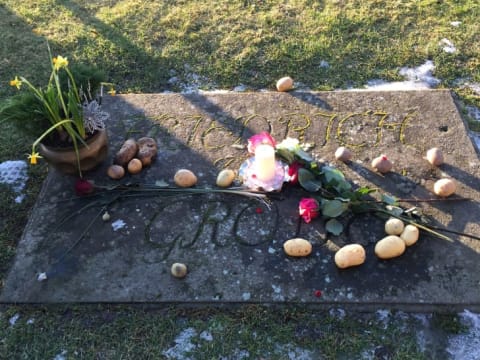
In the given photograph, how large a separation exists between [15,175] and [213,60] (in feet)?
5.91

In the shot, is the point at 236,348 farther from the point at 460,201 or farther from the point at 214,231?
the point at 460,201

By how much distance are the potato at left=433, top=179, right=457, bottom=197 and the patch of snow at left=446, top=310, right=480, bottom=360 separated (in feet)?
2.08

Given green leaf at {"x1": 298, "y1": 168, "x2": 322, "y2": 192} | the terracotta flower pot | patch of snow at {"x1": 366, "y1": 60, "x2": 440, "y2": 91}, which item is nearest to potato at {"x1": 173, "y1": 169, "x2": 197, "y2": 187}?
the terracotta flower pot

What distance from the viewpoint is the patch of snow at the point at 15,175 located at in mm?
2793

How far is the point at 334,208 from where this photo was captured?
228 centimetres

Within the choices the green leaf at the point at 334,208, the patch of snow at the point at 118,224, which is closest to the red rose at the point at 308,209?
the green leaf at the point at 334,208

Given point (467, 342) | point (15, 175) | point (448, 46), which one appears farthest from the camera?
point (448, 46)

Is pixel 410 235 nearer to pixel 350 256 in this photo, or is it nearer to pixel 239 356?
pixel 350 256

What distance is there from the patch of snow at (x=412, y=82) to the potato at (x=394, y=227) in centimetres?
148

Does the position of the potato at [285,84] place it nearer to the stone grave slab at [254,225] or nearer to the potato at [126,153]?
the stone grave slab at [254,225]

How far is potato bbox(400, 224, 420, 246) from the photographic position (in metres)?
2.15

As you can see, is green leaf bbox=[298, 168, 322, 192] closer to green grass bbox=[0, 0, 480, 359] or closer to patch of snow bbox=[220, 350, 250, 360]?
green grass bbox=[0, 0, 480, 359]

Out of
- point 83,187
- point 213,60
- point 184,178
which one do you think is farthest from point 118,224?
point 213,60

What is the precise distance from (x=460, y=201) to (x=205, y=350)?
58.7 inches
